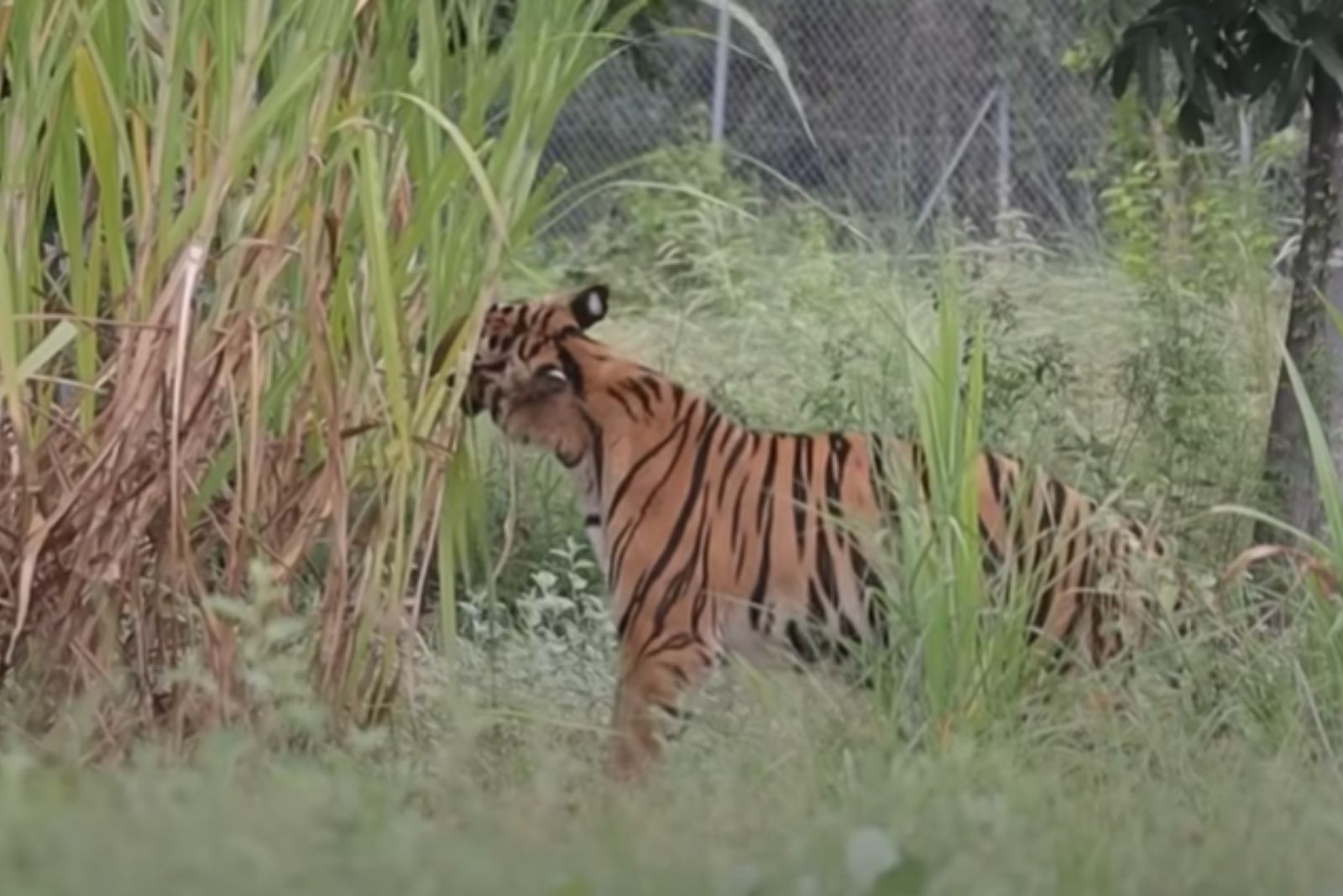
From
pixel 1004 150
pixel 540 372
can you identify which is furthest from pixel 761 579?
pixel 1004 150

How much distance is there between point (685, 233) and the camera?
1141 centimetres

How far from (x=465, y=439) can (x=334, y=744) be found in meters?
0.76

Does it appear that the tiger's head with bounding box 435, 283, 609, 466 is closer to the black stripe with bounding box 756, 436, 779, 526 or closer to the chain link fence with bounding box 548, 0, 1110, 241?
the black stripe with bounding box 756, 436, 779, 526

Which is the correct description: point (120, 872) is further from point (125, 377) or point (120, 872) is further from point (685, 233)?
point (685, 233)

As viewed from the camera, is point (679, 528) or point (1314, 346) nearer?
point (679, 528)

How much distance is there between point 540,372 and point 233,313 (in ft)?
4.91

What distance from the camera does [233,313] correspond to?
4.79m

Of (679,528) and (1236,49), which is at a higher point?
(1236,49)

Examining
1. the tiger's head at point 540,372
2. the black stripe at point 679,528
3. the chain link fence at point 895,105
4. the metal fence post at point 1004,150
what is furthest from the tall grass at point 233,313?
the chain link fence at point 895,105

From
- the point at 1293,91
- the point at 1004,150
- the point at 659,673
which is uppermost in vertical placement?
the point at 1293,91

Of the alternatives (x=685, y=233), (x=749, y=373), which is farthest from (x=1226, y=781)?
(x=685, y=233)

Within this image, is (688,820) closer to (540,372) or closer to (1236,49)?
(540,372)

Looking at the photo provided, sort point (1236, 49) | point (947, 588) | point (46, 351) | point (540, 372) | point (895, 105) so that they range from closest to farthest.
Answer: point (46, 351) < point (947, 588) < point (540, 372) < point (1236, 49) < point (895, 105)

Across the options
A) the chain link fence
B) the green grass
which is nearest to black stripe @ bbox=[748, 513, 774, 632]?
the green grass
